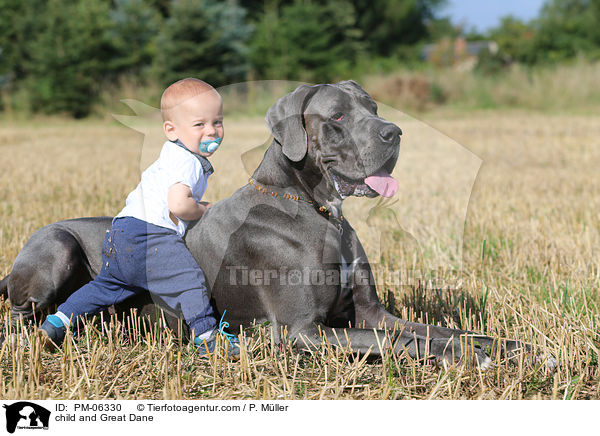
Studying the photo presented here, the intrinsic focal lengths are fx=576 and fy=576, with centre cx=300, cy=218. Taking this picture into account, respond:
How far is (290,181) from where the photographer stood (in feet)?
9.27

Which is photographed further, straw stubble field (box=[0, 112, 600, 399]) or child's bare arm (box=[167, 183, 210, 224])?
child's bare arm (box=[167, 183, 210, 224])

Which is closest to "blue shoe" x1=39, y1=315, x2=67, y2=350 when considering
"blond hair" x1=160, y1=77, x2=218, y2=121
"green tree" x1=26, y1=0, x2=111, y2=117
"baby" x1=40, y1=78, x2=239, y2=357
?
"baby" x1=40, y1=78, x2=239, y2=357

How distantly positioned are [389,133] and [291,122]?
472 millimetres

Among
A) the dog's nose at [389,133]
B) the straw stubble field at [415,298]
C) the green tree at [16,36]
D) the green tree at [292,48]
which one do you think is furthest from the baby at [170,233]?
the green tree at [16,36]

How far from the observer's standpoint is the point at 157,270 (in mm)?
2934

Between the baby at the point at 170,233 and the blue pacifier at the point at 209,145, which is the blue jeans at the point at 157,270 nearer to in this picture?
the baby at the point at 170,233

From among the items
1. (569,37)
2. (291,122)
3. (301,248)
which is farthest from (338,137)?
(569,37)

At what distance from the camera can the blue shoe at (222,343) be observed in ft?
9.43

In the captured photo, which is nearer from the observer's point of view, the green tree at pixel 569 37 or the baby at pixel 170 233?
the baby at pixel 170 233

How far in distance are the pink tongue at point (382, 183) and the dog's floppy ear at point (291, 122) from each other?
0.33 m

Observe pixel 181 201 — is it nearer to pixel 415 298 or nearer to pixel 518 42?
pixel 415 298

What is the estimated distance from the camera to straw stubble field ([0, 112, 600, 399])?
2.60m

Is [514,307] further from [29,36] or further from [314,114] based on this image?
[29,36]

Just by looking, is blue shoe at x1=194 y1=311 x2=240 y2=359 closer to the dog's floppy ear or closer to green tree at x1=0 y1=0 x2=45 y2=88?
the dog's floppy ear
